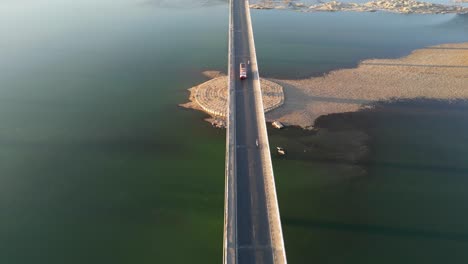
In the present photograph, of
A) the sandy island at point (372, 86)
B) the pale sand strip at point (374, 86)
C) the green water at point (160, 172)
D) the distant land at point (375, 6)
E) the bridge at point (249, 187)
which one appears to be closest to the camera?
the bridge at point (249, 187)

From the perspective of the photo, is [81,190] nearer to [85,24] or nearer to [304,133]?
[304,133]

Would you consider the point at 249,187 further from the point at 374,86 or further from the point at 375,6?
the point at 375,6

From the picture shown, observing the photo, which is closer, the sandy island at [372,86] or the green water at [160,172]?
the green water at [160,172]

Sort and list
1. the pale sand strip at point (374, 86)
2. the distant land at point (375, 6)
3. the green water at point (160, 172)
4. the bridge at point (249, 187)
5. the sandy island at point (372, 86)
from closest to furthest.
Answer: the bridge at point (249, 187), the green water at point (160, 172), the sandy island at point (372, 86), the pale sand strip at point (374, 86), the distant land at point (375, 6)

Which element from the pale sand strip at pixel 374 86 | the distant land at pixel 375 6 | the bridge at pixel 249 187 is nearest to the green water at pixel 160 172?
the pale sand strip at pixel 374 86

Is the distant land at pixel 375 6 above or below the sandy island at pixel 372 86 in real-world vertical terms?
above

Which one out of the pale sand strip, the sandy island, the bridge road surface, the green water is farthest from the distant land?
the bridge road surface

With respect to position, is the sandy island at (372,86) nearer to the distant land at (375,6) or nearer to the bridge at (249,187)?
the bridge at (249,187)

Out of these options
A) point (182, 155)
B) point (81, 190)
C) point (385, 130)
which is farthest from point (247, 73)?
point (81, 190)
